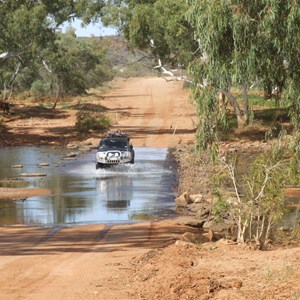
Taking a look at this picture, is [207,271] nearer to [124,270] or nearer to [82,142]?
[124,270]

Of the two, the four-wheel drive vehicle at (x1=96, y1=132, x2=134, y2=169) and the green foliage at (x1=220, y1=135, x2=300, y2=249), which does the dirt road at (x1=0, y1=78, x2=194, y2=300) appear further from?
the four-wheel drive vehicle at (x1=96, y1=132, x2=134, y2=169)

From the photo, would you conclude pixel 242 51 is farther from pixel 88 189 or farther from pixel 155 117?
pixel 155 117

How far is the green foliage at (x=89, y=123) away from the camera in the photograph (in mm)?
52859

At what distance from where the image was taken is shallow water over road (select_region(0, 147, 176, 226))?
24.7 metres

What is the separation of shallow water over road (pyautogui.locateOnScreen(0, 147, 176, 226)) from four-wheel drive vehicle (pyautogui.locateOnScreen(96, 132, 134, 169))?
34 cm

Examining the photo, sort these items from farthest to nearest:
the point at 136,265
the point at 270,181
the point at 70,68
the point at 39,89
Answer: the point at 39,89, the point at 70,68, the point at 270,181, the point at 136,265

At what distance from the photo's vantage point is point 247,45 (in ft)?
48.9

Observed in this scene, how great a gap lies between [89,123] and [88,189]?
23.1 metres

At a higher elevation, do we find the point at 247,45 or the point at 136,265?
the point at 247,45

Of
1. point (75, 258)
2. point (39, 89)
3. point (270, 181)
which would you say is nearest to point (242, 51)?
point (270, 181)

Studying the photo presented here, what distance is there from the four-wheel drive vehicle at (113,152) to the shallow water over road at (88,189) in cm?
34

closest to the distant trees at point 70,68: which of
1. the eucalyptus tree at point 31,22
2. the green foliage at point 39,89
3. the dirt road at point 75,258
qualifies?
the green foliage at point 39,89

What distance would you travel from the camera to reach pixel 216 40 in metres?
15.0

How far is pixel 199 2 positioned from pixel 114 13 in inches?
1375
